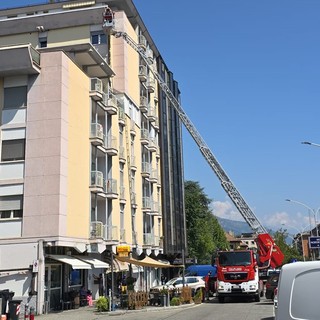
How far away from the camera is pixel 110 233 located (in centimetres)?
3191

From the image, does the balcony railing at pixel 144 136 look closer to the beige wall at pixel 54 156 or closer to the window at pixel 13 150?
the beige wall at pixel 54 156

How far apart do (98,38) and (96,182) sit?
15293mm

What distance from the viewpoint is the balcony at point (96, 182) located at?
29.8 metres

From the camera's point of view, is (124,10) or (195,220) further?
(195,220)

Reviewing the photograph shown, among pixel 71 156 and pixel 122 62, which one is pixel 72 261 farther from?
pixel 122 62

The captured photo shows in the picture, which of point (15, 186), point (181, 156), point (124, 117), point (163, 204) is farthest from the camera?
point (181, 156)

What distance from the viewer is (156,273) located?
161 ft

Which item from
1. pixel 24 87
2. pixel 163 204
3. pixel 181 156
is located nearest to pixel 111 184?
pixel 24 87

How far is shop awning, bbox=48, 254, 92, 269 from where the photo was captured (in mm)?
24625

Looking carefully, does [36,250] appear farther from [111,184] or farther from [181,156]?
[181,156]

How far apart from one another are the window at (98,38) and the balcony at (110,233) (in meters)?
16.6

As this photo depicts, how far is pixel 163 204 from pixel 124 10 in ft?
66.1

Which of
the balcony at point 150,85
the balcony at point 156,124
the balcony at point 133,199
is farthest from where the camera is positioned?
the balcony at point 156,124

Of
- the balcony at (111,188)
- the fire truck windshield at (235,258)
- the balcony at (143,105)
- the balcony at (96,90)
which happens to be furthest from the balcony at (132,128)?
the fire truck windshield at (235,258)
